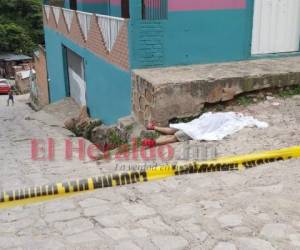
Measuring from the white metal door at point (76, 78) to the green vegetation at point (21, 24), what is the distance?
2504cm

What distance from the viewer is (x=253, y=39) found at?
8477 millimetres

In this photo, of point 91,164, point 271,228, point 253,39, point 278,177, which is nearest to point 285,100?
point 253,39

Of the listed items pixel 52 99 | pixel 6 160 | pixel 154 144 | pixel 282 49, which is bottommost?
pixel 52 99

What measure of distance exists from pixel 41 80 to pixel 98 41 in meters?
12.3

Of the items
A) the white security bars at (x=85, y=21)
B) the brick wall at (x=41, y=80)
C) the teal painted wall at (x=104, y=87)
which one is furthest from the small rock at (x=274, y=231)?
the brick wall at (x=41, y=80)

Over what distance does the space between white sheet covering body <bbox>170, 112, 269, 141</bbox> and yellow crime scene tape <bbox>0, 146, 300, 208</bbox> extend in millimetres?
926

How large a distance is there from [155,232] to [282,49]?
21.6 feet

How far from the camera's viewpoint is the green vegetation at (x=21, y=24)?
1467 inches

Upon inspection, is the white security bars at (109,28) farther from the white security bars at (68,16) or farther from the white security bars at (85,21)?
the white security bars at (68,16)

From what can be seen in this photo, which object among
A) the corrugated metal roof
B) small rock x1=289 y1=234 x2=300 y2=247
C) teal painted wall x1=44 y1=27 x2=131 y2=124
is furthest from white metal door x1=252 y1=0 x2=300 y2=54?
the corrugated metal roof

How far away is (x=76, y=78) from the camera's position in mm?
13406

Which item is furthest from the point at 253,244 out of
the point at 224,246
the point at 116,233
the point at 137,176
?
the point at 137,176

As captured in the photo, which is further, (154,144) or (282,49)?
(282,49)

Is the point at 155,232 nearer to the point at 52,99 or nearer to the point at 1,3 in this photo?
the point at 52,99
